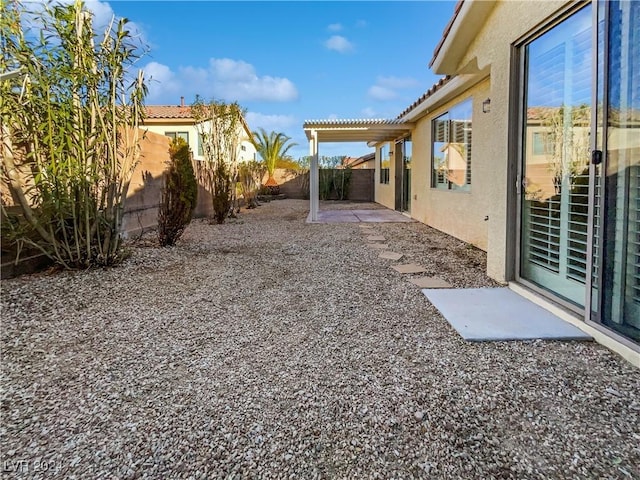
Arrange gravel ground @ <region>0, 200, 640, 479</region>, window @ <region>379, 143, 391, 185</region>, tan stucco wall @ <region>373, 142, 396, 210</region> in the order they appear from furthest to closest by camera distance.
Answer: window @ <region>379, 143, 391, 185</region>, tan stucco wall @ <region>373, 142, 396, 210</region>, gravel ground @ <region>0, 200, 640, 479</region>

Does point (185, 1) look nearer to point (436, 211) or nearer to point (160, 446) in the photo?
point (436, 211)

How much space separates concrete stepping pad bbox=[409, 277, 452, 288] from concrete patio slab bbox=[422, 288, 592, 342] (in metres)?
0.20

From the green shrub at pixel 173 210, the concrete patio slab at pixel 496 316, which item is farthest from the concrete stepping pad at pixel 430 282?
the green shrub at pixel 173 210

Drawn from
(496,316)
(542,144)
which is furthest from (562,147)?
(496,316)

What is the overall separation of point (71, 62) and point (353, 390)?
509 centimetres

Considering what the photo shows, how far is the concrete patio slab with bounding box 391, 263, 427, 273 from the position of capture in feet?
19.0

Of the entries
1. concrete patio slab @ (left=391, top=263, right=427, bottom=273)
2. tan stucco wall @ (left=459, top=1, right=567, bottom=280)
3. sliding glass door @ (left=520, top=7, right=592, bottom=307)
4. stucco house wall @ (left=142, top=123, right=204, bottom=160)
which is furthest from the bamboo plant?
stucco house wall @ (left=142, top=123, right=204, bottom=160)

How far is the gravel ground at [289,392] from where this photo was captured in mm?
1942

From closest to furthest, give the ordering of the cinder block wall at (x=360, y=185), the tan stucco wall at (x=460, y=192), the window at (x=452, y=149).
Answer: the tan stucco wall at (x=460, y=192) → the window at (x=452, y=149) → the cinder block wall at (x=360, y=185)

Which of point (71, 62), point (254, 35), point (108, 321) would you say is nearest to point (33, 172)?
point (71, 62)

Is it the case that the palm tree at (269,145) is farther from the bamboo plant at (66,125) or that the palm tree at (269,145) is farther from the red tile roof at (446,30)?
the bamboo plant at (66,125)

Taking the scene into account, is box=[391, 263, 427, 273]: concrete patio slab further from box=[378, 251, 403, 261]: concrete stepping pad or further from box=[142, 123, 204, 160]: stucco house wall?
box=[142, 123, 204, 160]: stucco house wall

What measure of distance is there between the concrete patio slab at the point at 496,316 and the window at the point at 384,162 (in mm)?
13008

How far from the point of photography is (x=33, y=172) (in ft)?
16.6
